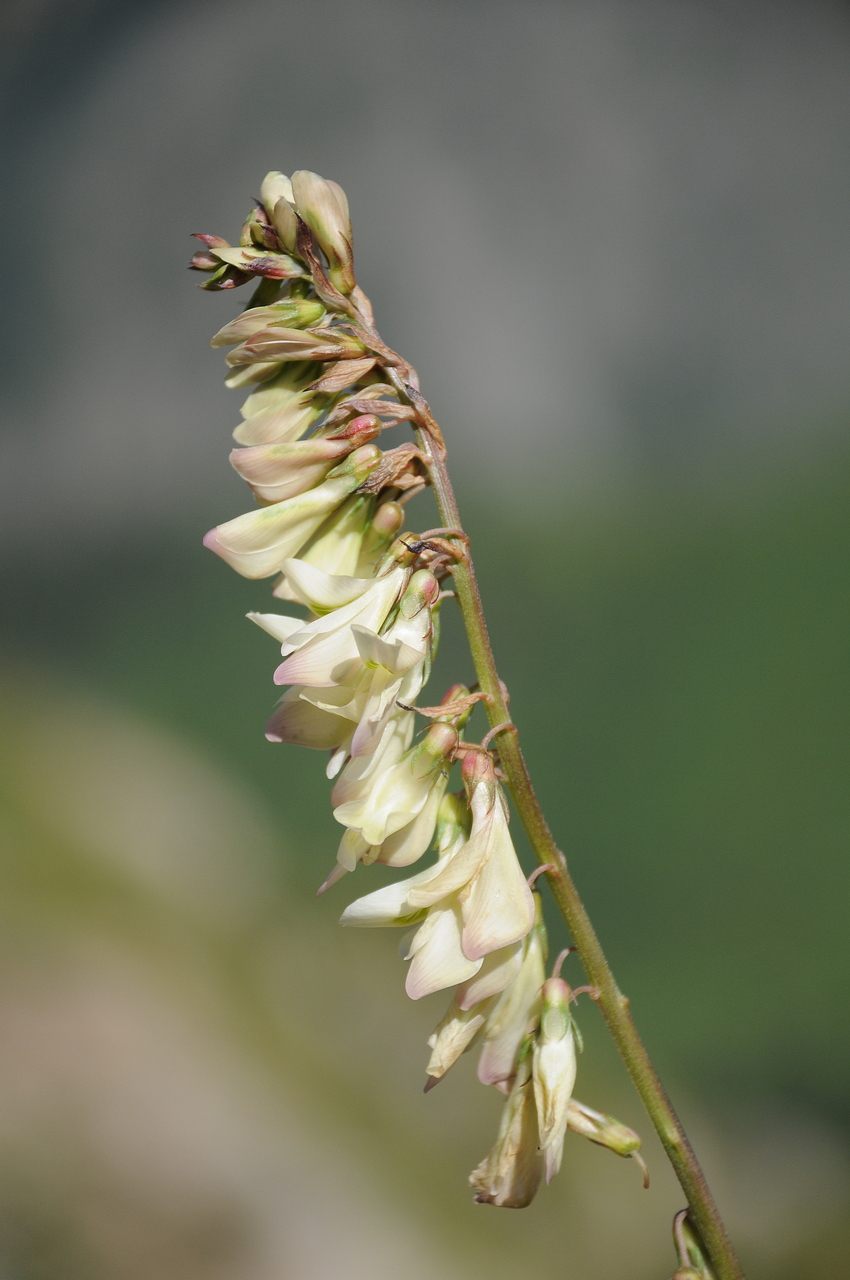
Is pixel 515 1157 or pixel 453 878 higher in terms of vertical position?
pixel 453 878

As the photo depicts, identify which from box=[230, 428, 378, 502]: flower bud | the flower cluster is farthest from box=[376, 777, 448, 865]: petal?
box=[230, 428, 378, 502]: flower bud

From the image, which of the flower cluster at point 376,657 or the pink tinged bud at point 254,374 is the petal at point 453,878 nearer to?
the flower cluster at point 376,657

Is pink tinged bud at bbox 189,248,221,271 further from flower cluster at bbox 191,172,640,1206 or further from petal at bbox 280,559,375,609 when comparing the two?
petal at bbox 280,559,375,609

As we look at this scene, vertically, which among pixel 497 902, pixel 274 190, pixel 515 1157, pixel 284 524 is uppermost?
pixel 274 190

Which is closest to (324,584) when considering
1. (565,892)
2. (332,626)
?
(332,626)

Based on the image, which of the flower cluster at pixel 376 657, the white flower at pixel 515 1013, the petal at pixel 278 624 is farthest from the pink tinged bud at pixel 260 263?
the white flower at pixel 515 1013

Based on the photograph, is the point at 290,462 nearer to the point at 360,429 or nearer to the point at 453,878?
the point at 360,429
